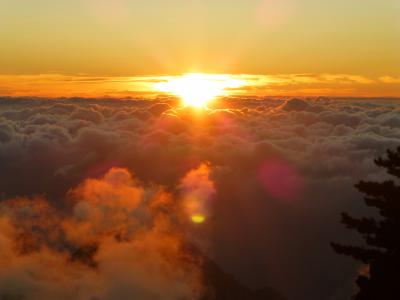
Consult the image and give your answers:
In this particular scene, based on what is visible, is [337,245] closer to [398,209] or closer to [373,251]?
[373,251]

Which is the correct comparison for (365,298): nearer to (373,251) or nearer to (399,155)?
(373,251)

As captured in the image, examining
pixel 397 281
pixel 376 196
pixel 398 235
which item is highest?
pixel 376 196

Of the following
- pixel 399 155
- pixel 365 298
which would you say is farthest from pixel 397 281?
pixel 399 155

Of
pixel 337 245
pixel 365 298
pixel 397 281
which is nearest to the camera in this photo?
pixel 397 281

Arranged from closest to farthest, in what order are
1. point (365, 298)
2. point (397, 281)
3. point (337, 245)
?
point (397, 281)
point (365, 298)
point (337, 245)

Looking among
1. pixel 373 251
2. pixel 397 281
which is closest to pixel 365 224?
pixel 373 251

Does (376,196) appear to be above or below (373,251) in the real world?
above

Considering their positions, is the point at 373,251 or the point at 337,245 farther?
the point at 337,245
